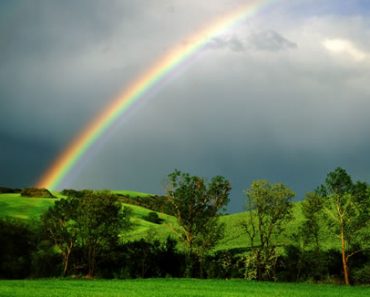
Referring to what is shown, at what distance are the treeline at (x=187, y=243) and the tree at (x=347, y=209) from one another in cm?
22

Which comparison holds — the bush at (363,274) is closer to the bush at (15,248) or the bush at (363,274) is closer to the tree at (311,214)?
the tree at (311,214)

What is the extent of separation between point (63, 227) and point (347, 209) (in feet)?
141

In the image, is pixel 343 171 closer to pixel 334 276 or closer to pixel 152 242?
pixel 334 276

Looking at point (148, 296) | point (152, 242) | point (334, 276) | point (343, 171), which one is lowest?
point (148, 296)

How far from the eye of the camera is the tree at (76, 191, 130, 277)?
82562 millimetres

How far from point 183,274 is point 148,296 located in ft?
133

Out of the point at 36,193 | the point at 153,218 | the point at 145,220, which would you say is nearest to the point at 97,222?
the point at 145,220

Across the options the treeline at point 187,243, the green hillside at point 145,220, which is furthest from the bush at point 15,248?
the green hillside at point 145,220

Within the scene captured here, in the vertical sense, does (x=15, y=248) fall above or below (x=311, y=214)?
below

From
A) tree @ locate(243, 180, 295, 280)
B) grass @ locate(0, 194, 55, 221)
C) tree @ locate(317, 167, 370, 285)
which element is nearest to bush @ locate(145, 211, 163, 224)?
grass @ locate(0, 194, 55, 221)

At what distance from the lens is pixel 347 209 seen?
7331cm

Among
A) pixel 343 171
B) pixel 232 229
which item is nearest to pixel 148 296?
pixel 343 171

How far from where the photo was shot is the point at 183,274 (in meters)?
83.1

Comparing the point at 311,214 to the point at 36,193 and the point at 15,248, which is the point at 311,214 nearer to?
the point at 15,248
